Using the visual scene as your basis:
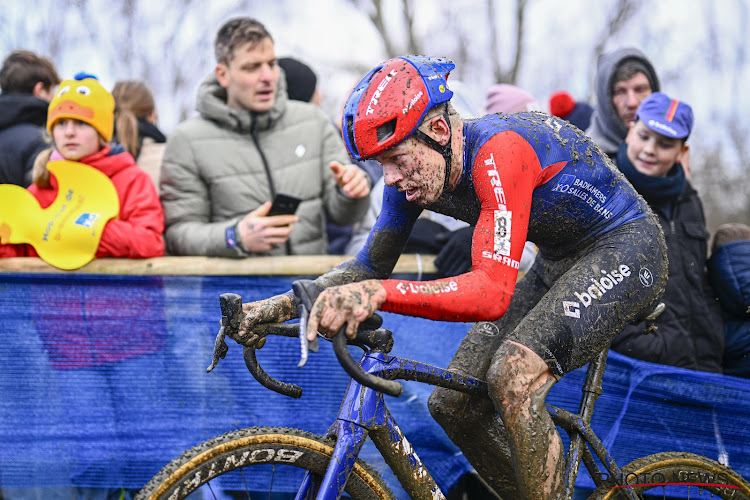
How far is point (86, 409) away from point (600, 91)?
4085 millimetres

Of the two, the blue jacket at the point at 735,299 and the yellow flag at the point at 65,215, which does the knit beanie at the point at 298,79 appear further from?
the blue jacket at the point at 735,299

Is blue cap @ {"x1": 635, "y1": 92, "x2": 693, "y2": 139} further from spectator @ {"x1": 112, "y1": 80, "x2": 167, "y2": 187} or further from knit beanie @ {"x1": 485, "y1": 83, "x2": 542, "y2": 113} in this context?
spectator @ {"x1": 112, "y1": 80, "x2": 167, "y2": 187}

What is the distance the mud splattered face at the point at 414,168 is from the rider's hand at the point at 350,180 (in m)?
1.77

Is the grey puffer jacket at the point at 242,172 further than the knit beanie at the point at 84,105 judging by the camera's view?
Yes

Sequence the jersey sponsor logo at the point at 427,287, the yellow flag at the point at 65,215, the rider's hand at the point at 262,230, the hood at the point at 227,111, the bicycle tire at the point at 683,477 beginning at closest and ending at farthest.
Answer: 1. the jersey sponsor logo at the point at 427,287
2. the bicycle tire at the point at 683,477
3. the yellow flag at the point at 65,215
4. the rider's hand at the point at 262,230
5. the hood at the point at 227,111

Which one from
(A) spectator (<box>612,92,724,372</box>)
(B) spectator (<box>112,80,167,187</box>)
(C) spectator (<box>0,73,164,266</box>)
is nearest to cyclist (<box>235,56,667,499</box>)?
(A) spectator (<box>612,92,724,372</box>)

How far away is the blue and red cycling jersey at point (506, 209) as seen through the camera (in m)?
2.60

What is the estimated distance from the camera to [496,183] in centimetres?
274

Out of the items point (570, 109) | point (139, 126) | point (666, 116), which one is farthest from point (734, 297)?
point (139, 126)

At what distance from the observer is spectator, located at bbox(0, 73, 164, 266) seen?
4.48 meters

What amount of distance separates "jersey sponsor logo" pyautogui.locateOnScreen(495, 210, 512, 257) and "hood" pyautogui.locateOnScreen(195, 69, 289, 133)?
2617 mm

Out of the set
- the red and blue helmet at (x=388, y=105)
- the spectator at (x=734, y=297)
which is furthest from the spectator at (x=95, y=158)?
the spectator at (x=734, y=297)

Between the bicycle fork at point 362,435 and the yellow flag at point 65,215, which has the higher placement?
the yellow flag at point 65,215

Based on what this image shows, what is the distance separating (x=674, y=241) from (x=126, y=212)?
10.5 feet
